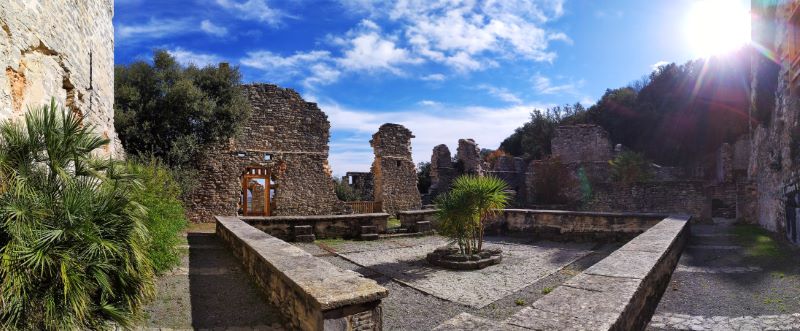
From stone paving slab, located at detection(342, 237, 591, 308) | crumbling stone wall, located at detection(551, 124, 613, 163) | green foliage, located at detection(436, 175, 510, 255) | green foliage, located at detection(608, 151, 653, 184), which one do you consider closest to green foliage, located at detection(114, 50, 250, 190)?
stone paving slab, located at detection(342, 237, 591, 308)

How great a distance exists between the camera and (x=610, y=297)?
313 centimetres

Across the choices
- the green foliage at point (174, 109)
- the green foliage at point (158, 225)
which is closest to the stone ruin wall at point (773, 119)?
the green foliage at point (158, 225)

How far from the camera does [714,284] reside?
17.7ft

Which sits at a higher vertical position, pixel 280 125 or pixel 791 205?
pixel 280 125

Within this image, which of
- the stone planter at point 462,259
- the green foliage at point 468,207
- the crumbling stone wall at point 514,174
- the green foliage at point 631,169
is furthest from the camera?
the crumbling stone wall at point 514,174

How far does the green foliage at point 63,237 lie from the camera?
8.99ft

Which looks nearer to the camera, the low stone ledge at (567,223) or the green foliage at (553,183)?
the low stone ledge at (567,223)

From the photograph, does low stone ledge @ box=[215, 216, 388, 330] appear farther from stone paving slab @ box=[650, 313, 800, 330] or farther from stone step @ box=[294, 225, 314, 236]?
stone step @ box=[294, 225, 314, 236]

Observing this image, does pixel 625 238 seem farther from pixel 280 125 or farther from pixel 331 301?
pixel 280 125

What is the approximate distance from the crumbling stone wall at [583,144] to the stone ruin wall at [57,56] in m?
19.7

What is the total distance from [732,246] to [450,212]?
5.14 m

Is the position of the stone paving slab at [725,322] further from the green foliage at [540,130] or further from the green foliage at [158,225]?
the green foliage at [540,130]

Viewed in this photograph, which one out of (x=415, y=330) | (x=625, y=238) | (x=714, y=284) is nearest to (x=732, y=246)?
(x=625, y=238)

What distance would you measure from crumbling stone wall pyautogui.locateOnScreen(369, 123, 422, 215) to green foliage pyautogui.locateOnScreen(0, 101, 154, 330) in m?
16.0
